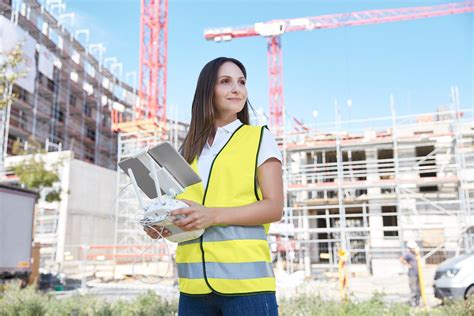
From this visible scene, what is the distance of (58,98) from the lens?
92.4 feet

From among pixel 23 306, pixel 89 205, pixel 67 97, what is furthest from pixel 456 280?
pixel 67 97

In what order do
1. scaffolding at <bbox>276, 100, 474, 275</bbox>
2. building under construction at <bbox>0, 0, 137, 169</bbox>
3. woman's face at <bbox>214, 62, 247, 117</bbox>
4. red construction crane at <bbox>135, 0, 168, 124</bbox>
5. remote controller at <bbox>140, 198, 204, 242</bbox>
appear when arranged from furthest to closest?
red construction crane at <bbox>135, 0, 168, 124</bbox> < building under construction at <bbox>0, 0, 137, 169</bbox> < scaffolding at <bbox>276, 100, 474, 275</bbox> < woman's face at <bbox>214, 62, 247, 117</bbox> < remote controller at <bbox>140, 198, 204, 242</bbox>

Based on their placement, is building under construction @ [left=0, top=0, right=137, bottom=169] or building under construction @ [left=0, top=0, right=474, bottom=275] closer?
building under construction @ [left=0, top=0, right=474, bottom=275]

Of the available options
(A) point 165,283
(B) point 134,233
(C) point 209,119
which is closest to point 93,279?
(A) point 165,283

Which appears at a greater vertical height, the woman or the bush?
the woman

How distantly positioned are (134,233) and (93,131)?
14.8 meters

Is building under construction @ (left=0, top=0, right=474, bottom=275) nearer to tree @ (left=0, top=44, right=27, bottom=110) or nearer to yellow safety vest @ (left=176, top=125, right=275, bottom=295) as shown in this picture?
tree @ (left=0, top=44, right=27, bottom=110)

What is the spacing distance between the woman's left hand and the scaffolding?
13.4 m

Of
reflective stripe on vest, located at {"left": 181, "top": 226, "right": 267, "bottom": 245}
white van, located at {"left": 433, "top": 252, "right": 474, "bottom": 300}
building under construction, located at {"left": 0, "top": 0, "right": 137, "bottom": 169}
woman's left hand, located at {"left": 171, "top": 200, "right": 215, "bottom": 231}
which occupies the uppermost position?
building under construction, located at {"left": 0, "top": 0, "right": 137, "bottom": 169}

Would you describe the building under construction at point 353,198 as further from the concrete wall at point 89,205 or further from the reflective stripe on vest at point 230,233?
the reflective stripe on vest at point 230,233

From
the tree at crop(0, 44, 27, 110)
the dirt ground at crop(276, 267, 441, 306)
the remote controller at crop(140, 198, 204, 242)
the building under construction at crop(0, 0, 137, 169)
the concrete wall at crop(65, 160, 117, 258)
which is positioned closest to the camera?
the remote controller at crop(140, 198, 204, 242)

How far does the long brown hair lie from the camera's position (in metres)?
1.46

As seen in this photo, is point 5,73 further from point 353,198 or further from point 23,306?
point 353,198

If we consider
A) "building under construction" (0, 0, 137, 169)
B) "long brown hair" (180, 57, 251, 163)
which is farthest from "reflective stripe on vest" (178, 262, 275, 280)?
"building under construction" (0, 0, 137, 169)
